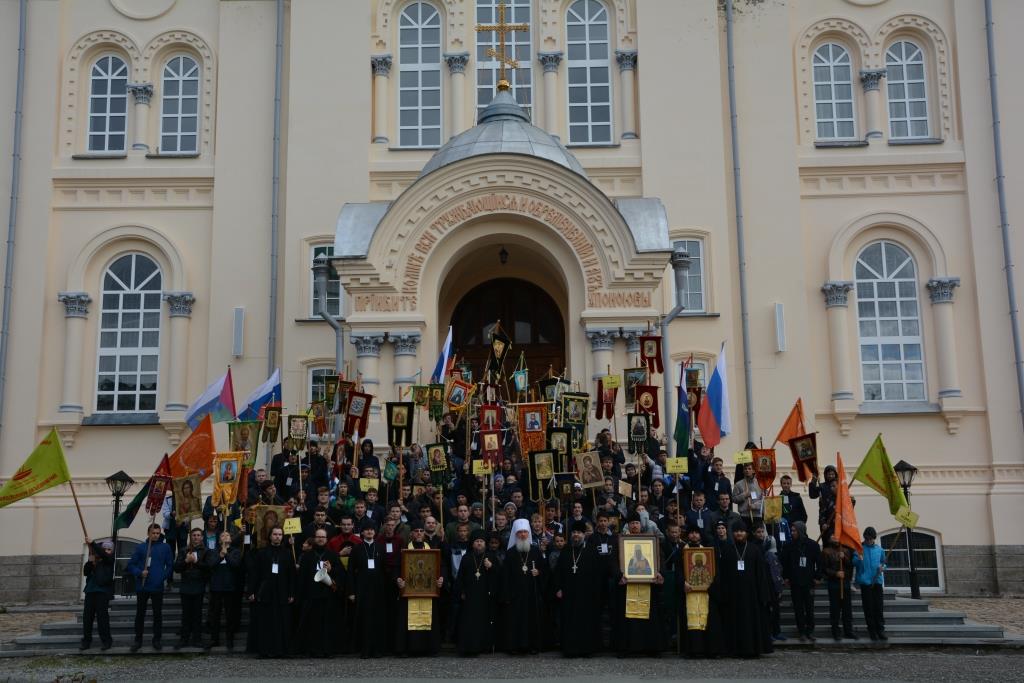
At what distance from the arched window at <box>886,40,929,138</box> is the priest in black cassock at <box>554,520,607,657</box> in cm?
1263

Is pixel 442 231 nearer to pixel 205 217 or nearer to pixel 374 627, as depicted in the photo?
pixel 205 217

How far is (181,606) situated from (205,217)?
9.56 meters

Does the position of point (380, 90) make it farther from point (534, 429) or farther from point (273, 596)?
point (273, 596)

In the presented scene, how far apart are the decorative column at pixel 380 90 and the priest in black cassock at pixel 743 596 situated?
11862mm

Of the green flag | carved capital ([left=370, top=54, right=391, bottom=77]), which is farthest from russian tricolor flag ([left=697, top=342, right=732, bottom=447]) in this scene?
carved capital ([left=370, top=54, right=391, bottom=77])

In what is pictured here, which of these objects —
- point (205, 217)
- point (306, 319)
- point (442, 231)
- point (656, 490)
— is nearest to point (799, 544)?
point (656, 490)

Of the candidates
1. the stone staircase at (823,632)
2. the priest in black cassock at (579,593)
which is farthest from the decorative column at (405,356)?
the priest in black cassock at (579,593)

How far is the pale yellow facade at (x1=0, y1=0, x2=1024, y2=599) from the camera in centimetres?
2112

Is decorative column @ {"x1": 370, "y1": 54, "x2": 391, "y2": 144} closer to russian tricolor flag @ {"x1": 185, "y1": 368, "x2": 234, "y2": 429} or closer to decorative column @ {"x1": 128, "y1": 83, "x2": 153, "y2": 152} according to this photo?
decorative column @ {"x1": 128, "y1": 83, "x2": 153, "y2": 152}

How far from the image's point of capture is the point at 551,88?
22.5 m

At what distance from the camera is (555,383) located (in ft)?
58.7

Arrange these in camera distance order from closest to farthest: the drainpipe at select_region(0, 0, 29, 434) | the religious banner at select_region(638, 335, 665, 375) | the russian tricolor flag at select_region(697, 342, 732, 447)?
the russian tricolor flag at select_region(697, 342, 732, 447), the religious banner at select_region(638, 335, 665, 375), the drainpipe at select_region(0, 0, 29, 434)

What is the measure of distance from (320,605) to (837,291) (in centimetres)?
1209

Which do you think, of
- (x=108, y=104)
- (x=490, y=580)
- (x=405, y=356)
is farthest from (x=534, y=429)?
(x=108, y=104)
